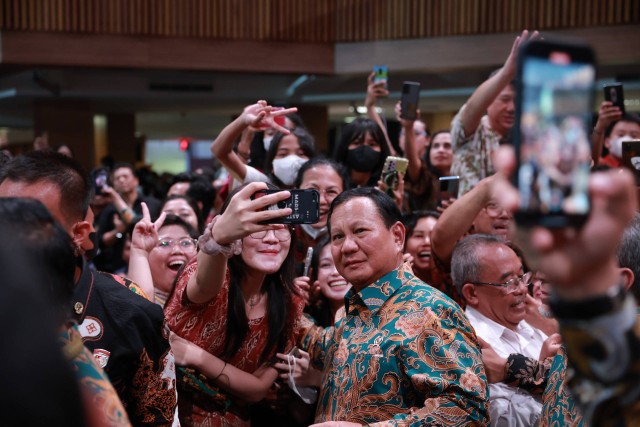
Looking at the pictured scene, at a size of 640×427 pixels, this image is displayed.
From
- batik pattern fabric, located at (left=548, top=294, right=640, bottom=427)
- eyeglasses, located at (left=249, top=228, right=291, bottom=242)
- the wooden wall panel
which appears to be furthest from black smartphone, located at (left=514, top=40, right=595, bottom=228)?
the wooden wall panel

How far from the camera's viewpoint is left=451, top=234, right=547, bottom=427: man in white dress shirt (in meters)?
2.48

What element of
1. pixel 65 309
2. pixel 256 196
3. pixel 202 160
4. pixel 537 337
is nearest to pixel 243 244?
pixel 256 196

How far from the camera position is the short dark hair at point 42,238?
3.11 feet

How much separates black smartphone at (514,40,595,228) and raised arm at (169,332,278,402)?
1.59 m

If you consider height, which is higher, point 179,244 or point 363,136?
point 363,136

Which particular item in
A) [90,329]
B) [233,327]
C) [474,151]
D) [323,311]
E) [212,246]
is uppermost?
[474,151]

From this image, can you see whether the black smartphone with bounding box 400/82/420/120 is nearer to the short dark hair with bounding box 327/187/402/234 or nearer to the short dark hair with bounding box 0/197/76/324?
the short dark hair with bounding box 327/187/402/234

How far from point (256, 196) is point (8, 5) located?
6904mm

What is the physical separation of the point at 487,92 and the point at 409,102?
2.78ft

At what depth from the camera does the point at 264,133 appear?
391cm

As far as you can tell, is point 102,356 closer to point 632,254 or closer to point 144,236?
point 144,236

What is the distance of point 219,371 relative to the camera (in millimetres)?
2268

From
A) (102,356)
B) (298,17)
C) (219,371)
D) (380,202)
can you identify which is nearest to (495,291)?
(380,202)

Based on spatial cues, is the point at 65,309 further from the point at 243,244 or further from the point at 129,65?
the point at 129,65
